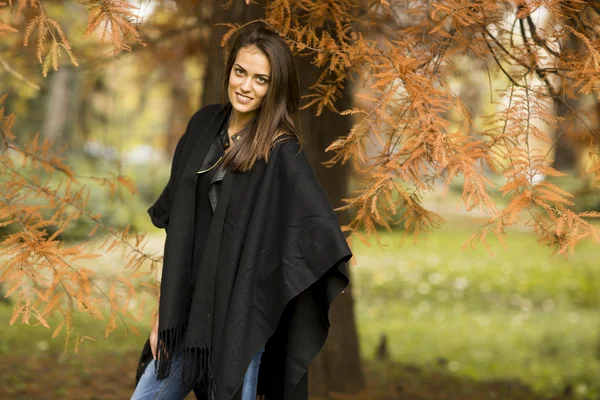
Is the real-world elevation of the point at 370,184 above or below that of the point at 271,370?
above

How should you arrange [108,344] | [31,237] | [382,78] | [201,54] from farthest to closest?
[108,344], [201,54], [31,237], [382,78]

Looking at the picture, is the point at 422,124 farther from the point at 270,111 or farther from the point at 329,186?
the point at 329,186

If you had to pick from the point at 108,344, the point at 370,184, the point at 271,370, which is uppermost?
the point at 370,184

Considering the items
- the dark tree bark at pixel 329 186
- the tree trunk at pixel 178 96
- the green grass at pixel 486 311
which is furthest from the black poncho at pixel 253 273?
the tree trunk at pixel 178 96

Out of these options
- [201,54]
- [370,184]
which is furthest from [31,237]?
[201,54]

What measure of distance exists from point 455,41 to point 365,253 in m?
10.7

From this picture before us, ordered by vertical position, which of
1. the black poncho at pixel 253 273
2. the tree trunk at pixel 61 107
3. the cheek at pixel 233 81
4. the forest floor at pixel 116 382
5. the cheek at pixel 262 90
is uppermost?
the tree trunk at pixel 61 107

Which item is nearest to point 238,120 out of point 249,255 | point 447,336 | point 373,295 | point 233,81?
point 233,81

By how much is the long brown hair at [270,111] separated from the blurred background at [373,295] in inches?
24.7

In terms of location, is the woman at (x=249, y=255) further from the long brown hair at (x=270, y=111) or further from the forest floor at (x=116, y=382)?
the forest floor at (x=116, y=382)

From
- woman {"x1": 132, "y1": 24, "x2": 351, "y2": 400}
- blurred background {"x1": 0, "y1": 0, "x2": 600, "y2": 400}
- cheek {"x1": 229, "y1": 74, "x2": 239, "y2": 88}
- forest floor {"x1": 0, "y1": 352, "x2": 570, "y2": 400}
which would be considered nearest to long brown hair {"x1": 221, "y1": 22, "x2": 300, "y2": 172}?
woman {"x1": 132, "y1": 24, "x2": 351, "y2": 400}

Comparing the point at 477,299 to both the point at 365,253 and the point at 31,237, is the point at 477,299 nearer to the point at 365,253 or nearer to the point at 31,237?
the point at 365,253

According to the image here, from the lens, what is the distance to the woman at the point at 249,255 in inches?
104

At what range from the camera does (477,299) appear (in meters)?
10.3
